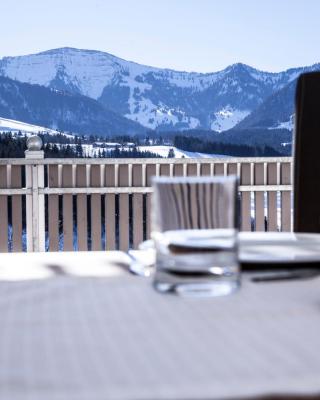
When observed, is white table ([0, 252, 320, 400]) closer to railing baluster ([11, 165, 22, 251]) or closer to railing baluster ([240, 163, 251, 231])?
railing baluster ([11, 165, 22, 251])

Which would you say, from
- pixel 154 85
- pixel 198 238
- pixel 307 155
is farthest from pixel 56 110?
pixel 198 238

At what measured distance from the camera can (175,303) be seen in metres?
0.85

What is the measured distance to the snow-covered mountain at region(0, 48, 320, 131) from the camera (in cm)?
1545

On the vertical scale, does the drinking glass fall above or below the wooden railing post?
above

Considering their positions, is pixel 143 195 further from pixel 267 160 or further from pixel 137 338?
pixel 137 338

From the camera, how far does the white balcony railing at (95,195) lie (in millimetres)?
4871

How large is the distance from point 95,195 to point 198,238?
13.4ft

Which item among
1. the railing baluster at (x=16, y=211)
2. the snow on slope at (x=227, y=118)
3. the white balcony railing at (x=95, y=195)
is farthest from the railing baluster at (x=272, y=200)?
the snow on slope at (x=227, y=118)

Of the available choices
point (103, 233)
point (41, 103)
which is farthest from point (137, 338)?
point (41, 103)

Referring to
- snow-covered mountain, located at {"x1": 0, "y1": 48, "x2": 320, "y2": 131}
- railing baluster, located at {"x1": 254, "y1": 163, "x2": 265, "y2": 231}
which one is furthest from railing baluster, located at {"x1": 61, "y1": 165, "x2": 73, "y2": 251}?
snow-covered mountain, located at {"x1": 0, "y1": 48, "x2": 320, "y2": 131}

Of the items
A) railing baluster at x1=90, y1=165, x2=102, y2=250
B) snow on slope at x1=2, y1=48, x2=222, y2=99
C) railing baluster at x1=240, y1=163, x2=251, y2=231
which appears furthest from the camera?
snow on slope at x1=2, y1=48, x2=222, y2=99

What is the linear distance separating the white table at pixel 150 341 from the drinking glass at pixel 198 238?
28 millimetres

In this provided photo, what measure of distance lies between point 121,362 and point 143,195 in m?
4.38

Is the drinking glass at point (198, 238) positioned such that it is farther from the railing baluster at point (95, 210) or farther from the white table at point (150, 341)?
the railing baluster at point (95, 210)
